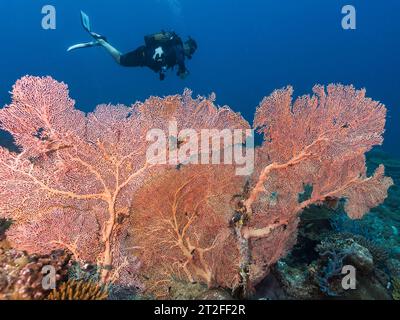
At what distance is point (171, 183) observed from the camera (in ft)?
16.4

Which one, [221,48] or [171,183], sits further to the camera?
[221,48]

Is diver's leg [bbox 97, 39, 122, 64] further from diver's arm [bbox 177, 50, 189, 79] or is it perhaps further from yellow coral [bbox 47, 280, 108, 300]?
yellow coral [bbox 47, 280, 108, 300]

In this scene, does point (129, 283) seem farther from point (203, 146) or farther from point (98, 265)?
point (203, 146)

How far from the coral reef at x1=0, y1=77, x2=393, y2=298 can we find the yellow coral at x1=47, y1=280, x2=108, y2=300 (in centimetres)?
37

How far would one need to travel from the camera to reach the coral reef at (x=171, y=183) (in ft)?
14.5

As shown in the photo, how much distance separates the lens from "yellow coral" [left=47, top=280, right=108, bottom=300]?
13.1 ft

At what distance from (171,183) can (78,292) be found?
2.06 metres

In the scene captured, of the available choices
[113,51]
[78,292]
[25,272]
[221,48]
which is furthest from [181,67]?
[221,48]

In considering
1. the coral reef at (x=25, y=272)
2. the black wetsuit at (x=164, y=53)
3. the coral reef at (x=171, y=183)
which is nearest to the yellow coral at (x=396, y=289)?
the coral reef at (x=171, y=183)

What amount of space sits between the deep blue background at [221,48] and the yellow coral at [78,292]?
95140 mm

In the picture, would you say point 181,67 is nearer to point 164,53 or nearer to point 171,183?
point 164,53

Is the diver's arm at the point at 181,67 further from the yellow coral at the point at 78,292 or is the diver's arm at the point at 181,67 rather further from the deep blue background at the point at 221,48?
the deep blue background at the point at 221,48

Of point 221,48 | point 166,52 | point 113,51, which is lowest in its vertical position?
point 166,52

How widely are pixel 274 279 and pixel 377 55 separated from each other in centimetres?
12631
